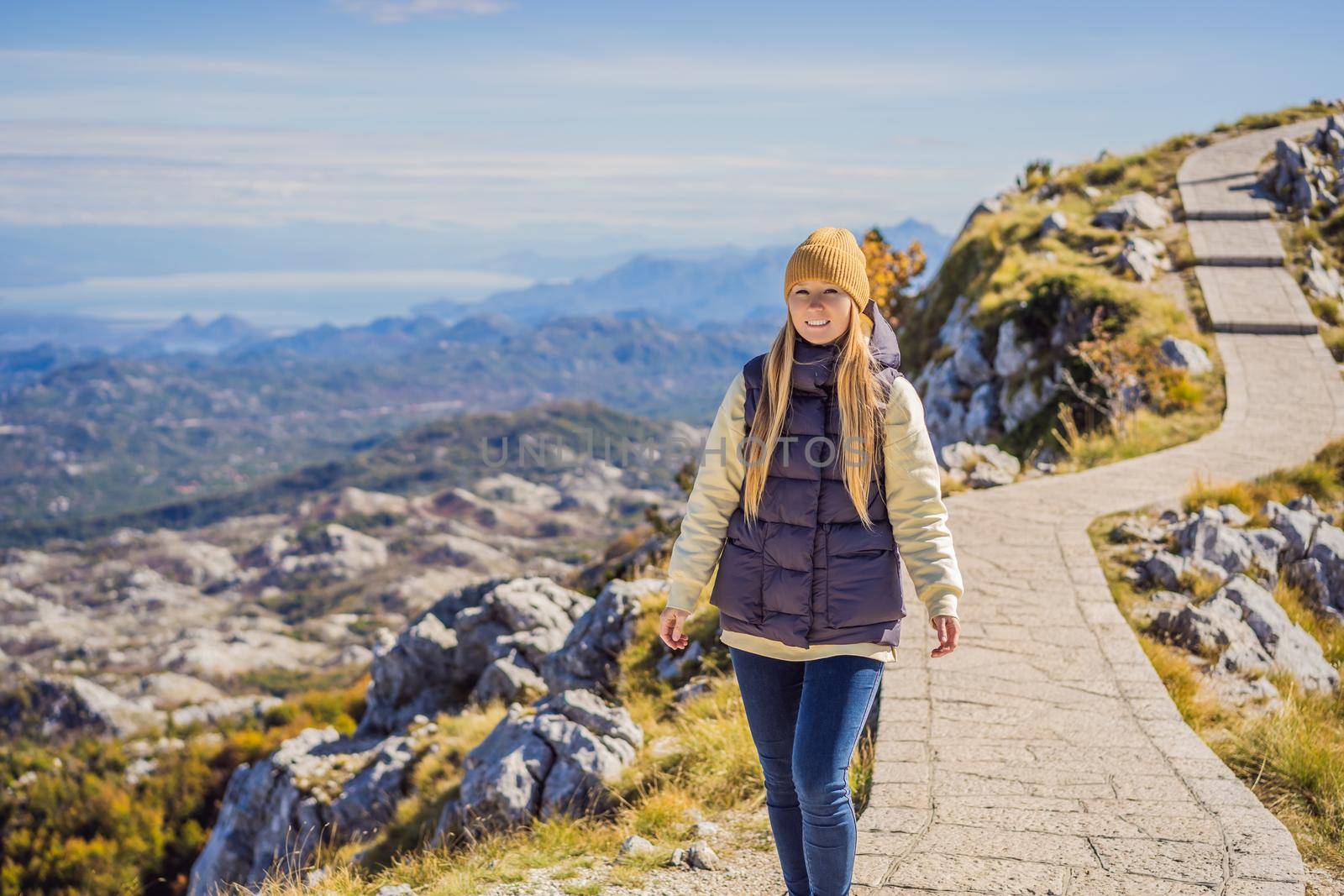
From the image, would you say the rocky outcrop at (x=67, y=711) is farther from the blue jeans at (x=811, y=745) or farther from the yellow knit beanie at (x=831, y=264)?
the yellow knit beanie at (x=831, y=264)

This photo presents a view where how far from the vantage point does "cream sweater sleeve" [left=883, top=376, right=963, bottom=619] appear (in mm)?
2814

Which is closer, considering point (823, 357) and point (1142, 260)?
point (823, 357)

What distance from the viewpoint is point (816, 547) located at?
2.83 metres

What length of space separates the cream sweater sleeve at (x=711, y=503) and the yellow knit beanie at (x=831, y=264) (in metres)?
0.41

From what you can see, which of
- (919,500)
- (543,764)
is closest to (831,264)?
(919,500)

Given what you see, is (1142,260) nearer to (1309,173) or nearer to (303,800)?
(1309,173)

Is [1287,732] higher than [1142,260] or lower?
lower

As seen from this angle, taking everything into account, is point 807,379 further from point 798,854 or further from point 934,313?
point 934,313

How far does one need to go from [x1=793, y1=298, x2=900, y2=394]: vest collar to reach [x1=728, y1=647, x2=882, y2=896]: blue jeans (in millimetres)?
884

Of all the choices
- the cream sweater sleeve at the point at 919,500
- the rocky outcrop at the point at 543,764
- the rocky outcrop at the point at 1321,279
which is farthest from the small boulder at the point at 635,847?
the rocky outcrop at the point at 1321,279

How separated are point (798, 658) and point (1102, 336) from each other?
12.9 metres

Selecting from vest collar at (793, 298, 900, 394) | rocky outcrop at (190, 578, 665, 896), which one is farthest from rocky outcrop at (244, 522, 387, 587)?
vest collar at (793, 298, 900, 394)

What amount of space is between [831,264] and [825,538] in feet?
2.89

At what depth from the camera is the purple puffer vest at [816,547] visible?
2.78 meters
